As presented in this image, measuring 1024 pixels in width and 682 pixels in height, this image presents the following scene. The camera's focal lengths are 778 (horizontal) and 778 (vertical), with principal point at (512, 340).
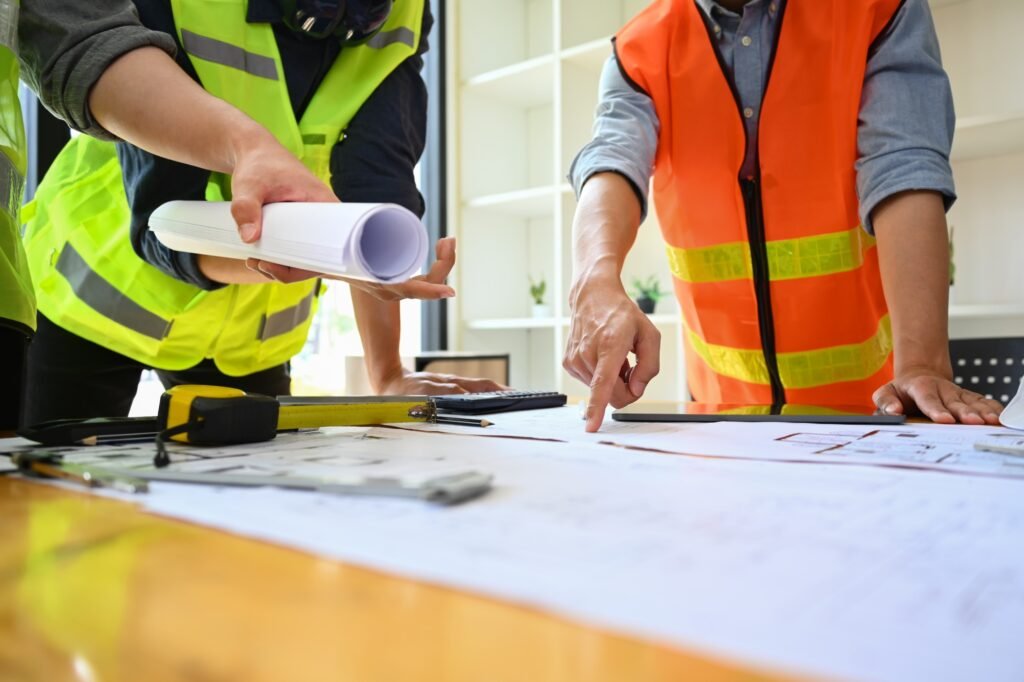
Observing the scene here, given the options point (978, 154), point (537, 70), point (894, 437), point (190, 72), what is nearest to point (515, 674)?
point (894, 437)

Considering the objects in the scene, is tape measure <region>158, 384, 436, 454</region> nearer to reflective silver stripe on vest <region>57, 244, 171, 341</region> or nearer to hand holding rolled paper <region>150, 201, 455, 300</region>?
hand holding rolled paper <region>150, 201, 455, 300</region>

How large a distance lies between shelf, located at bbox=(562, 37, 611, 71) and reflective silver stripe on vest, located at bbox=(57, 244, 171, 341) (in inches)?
76.0

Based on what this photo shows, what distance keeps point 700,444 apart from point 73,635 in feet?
1.55

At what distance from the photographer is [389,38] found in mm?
Answer: 1104

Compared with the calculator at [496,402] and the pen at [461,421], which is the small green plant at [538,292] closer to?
the calculator at [496,402]

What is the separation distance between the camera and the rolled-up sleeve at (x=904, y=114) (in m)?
1.05

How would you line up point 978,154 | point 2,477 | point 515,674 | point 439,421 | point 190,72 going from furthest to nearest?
point 978,154 → point 190,72 → point 439,421 → point 2,477 → point 515,674

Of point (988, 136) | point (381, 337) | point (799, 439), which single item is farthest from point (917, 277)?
point (988, 136)

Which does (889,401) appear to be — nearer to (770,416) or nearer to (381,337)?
(770,416)

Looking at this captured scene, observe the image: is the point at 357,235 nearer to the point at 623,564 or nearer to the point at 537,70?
the point at 623,564

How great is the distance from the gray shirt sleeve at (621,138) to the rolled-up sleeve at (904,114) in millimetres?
316

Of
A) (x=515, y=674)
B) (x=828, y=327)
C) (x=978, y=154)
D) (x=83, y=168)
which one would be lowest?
(x=515, y=674)

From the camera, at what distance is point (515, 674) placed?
0.65 ft

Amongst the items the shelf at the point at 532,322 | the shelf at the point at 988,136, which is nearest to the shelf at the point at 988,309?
the shelf at the point at 988,136
